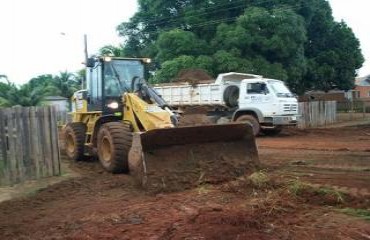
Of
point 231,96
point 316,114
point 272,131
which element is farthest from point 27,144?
point 316,114

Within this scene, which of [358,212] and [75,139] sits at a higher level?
[75,139]

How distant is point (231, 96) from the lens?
73.1 ft

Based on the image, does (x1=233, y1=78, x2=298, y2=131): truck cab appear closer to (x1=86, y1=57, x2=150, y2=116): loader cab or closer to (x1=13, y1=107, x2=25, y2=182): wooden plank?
(x1=86, y1=57, x2=150, y2=116): loader cab

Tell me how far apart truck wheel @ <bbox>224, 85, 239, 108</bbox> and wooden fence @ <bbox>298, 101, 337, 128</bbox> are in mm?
5814

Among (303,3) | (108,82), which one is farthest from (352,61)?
(108,82)

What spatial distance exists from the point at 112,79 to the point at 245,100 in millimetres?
9320

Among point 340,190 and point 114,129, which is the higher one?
point 114,129

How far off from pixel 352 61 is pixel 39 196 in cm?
3315

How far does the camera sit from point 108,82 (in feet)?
42.4

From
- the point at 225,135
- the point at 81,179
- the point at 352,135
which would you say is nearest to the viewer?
the point at 225,135

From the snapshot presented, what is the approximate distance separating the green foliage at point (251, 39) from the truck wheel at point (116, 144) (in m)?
17.7

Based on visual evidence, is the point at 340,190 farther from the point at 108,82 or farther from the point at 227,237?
the point at 108,82

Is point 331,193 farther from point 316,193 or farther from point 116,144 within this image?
point 116,144

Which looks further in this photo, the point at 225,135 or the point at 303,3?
the point at 303,3
